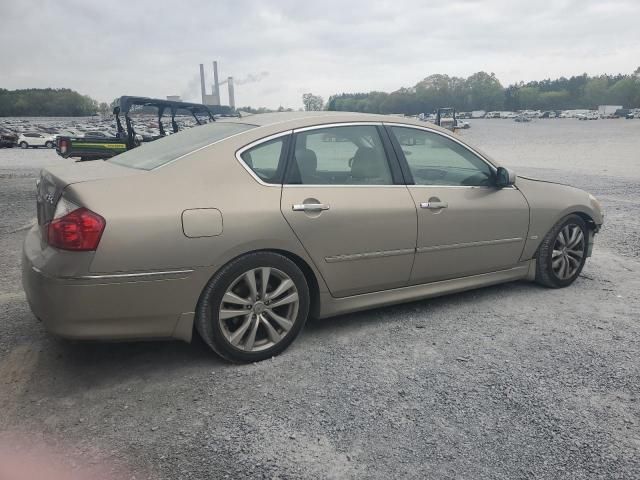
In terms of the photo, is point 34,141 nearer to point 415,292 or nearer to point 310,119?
point 310,119

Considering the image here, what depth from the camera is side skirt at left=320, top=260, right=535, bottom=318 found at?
368cm

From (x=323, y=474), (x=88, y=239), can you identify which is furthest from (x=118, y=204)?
(x=323, y=474)

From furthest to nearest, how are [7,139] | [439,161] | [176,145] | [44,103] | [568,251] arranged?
[44,103], [7,139], [568,251], [439,161], [176,145]

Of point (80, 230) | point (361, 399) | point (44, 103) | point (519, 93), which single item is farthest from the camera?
point (519, 93)

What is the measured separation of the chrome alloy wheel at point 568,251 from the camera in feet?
15.7

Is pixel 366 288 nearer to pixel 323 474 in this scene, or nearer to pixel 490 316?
pixel 490 316

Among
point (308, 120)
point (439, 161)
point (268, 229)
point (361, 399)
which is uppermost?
point (308, 120)

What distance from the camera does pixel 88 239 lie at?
109 inches

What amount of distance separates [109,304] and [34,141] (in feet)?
135

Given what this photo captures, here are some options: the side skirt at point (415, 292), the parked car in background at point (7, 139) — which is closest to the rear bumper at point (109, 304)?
the side skirt at point (415, 292)

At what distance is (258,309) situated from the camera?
10.7 ft

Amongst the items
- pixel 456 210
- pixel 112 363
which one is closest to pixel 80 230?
pixel 112 363

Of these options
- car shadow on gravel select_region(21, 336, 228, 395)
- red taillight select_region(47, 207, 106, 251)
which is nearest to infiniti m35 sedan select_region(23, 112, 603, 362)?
red taillight select_region(47, 207, 106, 251)

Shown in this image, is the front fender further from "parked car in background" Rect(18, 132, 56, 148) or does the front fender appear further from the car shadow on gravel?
"parked car in background" Rect(18, 132, 56, 148)
